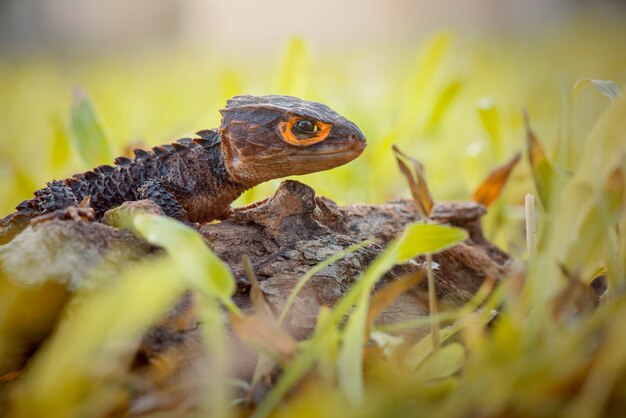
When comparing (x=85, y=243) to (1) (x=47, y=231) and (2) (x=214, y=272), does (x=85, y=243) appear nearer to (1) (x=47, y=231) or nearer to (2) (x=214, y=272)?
(1) (x=47, y=231)

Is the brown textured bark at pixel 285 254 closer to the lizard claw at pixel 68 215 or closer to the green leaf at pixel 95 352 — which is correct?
the lizard claw at pixel 68 215

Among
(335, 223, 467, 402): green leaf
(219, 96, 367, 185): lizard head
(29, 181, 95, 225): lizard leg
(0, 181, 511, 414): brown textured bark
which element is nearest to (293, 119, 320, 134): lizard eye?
(219, 96, 367, 185): lizard head

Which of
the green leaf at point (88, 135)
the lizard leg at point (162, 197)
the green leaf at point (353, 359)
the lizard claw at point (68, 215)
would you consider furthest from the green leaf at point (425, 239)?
the green leaf at point (88, 135)

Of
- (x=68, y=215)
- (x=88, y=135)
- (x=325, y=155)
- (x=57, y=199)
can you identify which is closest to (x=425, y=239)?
(x=325, y=155)

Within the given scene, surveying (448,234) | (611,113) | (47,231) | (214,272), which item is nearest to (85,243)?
(47,231)

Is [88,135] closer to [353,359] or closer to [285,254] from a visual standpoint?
[285,254]

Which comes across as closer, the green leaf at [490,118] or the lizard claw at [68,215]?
the lizard claw at [68,215]

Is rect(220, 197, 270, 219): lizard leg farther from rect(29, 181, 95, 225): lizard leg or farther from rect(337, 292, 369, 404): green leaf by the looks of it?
rect(337, 292, 369, 404): green leaf
